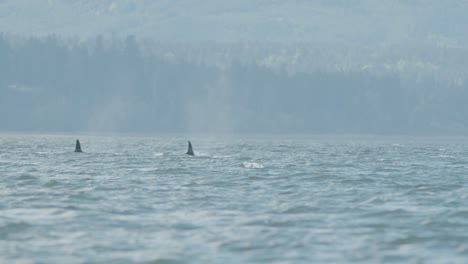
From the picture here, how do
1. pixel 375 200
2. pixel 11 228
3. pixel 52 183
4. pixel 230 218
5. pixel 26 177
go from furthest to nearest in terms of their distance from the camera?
1. pixel 26 177
2. pixel 52 183
3. pixel 375 200
4. pixel 230 218
5. pixel 11 228

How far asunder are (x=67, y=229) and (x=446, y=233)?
8.67 meters

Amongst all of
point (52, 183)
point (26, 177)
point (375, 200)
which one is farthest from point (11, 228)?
point (26, 177)

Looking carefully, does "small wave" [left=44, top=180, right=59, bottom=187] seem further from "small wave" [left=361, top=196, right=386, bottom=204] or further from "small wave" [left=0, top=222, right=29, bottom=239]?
"small wave" [left=0, top=222, right=29, bottom=239]

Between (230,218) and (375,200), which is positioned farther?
(375,200)

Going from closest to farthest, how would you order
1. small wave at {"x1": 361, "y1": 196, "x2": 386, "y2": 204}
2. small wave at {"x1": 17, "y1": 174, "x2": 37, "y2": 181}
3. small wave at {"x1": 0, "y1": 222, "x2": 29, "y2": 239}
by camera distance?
small wave at {"x1": 0, "y1": 222, "x2": 29, "y2": 239}
small wave at {"x1": 361, "y1": 196, "x2": 386, "y2": 204}
small wave at {"x1": 17, "y1": 174, "x2": 37, "y2": 181}

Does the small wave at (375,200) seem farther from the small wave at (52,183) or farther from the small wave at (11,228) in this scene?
the small wave at (52,183)

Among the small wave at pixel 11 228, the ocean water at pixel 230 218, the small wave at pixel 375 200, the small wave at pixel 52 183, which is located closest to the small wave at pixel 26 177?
the ocean water at pixel 230 218

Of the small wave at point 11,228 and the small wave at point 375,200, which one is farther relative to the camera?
the small wave at point 375,200

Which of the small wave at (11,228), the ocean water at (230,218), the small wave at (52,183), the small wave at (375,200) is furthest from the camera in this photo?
the small wave at (52,183)

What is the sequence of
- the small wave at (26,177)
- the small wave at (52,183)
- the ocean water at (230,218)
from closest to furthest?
the ocean water at (230,218) → the small wave at (52,183) → the small wave at (26,177)

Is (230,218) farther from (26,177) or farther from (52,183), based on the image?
(26,177)

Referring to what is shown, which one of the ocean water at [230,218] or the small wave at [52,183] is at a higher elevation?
the small wave at [52,183]

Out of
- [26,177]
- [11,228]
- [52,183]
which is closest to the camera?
[11,228]

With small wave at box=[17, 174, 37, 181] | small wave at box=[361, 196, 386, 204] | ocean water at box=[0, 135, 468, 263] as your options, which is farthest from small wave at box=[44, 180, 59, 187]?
small wave at box=[361, 196, 386, 204]
